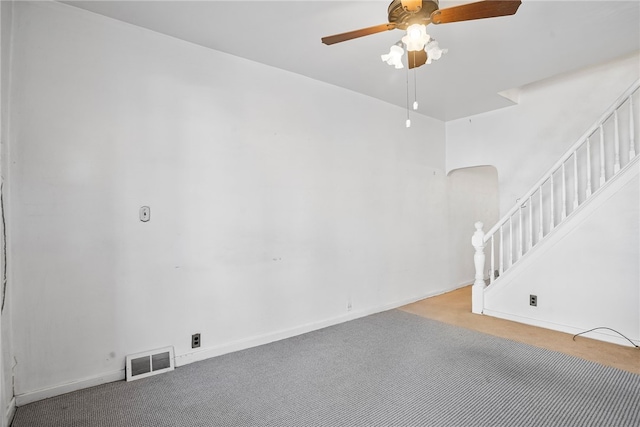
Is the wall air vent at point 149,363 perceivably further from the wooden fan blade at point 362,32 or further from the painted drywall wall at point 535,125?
the painted drywall wall at point 535,125

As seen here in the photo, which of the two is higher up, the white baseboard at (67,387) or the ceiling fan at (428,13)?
the ceiling fan at (428,13)

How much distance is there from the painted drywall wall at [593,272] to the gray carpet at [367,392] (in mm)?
788

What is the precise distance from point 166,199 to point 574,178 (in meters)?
4.35

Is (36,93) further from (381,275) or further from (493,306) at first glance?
(493,306)

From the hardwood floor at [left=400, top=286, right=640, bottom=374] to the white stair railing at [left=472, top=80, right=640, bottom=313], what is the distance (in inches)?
12.5

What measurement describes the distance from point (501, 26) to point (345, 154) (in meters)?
1.89

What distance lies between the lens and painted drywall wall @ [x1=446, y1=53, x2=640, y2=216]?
3.82 metres

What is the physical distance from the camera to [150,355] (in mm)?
2598

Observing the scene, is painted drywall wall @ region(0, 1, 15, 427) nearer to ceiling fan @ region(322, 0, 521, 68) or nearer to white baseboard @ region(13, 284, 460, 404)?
white baseboard @ region(13, 284, 460, 404)

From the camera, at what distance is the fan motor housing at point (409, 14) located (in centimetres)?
182

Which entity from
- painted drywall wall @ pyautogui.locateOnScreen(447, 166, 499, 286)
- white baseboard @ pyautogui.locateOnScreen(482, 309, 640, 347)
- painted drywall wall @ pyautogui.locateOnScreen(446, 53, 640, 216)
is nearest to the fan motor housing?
painted drywall wall @ pyautogui.locateOnScreen(446, 53, 640, 216)

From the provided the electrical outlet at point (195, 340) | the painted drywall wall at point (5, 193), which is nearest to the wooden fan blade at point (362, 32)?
the painted drywall wall at point (5, 193)

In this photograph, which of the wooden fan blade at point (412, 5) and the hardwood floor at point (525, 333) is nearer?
the wooden fan blade at point (412, 5)

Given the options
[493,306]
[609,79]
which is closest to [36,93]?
[493,306]
